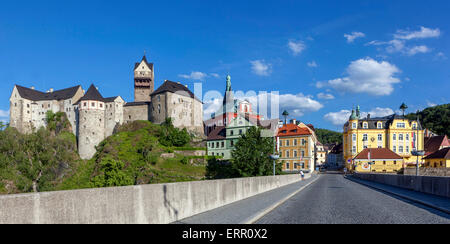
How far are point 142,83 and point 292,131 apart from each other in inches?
2110

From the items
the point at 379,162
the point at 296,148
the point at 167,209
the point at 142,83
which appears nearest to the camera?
the point at 167,209

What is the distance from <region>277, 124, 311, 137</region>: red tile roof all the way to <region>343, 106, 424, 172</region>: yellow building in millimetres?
15491

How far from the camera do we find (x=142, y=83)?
377 ft

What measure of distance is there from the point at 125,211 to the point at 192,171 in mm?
70160

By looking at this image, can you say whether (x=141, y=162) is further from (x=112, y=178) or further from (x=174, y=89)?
(x=174, y=89)

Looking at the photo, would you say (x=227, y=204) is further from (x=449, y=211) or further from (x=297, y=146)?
(x=297, y=146)

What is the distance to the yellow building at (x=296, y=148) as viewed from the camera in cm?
8575

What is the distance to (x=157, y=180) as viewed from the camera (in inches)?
2876

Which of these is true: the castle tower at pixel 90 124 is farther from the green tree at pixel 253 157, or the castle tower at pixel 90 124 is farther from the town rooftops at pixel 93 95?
the green tree at pixel 253 157

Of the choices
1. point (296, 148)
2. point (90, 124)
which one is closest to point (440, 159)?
point (296, 148)

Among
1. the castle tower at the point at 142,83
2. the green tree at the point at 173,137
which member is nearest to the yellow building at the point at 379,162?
the green tree at the point at 173,137

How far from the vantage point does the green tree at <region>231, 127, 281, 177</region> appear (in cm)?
5278

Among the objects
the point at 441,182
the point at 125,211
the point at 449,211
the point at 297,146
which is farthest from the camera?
the point at 297,146

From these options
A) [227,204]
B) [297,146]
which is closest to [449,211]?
[227,204]
